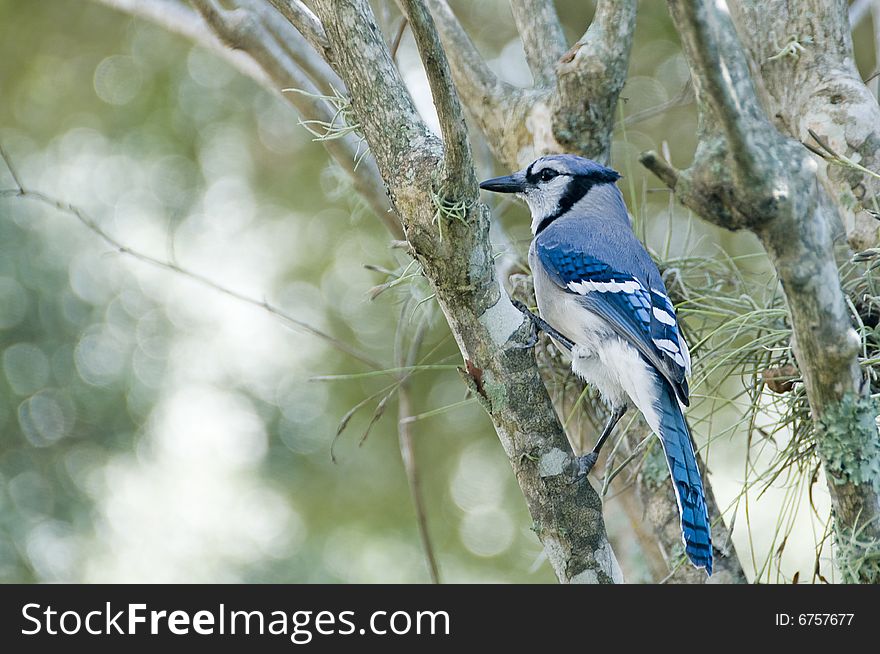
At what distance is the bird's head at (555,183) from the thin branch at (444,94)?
2.06 feet

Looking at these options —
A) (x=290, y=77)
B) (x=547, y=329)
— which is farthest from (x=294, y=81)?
(x=547, y=329)

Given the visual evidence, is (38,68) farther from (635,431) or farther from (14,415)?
(635,431)

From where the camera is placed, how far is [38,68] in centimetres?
384

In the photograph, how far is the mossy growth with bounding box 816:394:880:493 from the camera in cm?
145

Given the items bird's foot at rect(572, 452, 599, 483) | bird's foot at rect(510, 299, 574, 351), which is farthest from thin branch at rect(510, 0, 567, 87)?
bird's foot at rect(572, 452, 599, 483)

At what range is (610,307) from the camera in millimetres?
1794

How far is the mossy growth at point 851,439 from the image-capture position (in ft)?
4.77

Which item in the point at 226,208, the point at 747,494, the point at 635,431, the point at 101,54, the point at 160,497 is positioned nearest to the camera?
the point at 747,494

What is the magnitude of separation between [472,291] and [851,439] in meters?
0.60

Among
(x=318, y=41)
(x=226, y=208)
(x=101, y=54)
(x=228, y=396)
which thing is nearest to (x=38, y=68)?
(x=101, y=54)

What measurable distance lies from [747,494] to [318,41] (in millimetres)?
1046

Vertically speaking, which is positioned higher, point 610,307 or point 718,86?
point 610,307

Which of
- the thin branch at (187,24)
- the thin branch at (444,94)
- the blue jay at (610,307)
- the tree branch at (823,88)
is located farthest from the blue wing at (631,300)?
the thin branch at (187,24)

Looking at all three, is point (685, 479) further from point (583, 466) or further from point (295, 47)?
point (295, 47)
